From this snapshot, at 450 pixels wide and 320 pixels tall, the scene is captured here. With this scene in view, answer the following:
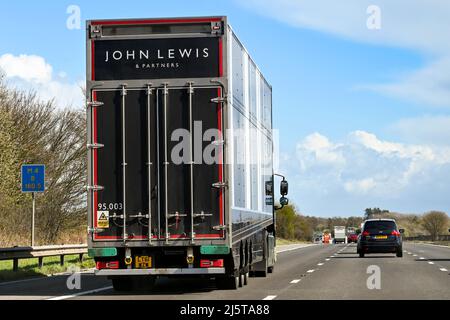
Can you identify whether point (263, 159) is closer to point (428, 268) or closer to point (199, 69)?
point (199, 69)

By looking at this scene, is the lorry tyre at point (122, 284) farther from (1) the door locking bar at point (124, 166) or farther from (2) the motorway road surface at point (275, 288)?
(1) the door locking bar at point (124, 166)

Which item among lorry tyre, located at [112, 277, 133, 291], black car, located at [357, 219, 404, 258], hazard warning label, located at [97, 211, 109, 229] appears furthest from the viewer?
black car, located at [357, 219, 404, 258]

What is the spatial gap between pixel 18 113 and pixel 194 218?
3032 centimetres

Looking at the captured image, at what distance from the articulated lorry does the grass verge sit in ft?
22.6

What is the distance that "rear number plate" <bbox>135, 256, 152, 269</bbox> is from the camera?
15.9 metres

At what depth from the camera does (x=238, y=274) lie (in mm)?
17188

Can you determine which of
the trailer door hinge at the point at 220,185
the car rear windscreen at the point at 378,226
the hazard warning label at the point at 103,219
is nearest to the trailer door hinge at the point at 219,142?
the trailer door hinge at the point at 220,185

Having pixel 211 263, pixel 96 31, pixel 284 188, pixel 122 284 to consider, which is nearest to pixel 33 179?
pixel 284 188

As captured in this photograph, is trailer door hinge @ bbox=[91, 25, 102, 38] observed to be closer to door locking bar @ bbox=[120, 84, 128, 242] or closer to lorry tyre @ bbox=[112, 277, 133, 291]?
door locking bar @ bbox=[120, 84, 128, 242]

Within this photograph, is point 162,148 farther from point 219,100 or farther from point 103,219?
point 103,219

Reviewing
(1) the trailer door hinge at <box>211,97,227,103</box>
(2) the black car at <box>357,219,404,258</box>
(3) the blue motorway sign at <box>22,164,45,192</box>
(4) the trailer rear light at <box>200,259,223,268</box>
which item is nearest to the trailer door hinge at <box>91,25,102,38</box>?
(1) the trailer door hinge at <box>211,97,227,103</box>

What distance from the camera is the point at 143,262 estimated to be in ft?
52.2

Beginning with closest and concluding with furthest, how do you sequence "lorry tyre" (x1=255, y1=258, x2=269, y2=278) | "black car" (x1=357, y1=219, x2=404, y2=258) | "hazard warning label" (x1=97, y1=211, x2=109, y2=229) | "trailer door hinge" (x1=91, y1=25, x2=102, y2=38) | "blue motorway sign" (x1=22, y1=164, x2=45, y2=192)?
"hazard warning label" (x1=97, y1=211, x2=109, y2=229) < "trailer door hinge" (x1=91, y1=25, x2=102, y2=38) < "lorry tyre" (x1=255, y1=258, x2=269, y2=278) < "blue motorway sign" (x1=22, y1=164, x2=45, y2=192) < "black car" (x1=357, y1=219, x2=404, y2=258)
